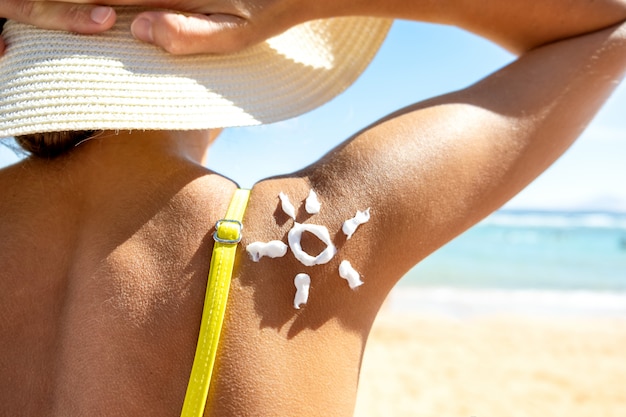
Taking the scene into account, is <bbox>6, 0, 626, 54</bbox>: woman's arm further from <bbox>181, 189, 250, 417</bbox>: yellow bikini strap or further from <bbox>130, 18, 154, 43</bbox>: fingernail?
<bbox>181, 189, 250, 417</bbox>: yellow bikini strap

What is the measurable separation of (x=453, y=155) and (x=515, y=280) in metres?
13.0

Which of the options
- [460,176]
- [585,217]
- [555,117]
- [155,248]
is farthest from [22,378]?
[585,217]

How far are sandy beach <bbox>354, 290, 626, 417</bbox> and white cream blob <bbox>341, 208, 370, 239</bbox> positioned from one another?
14.1 feet

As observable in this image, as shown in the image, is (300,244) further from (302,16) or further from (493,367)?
(493,367)

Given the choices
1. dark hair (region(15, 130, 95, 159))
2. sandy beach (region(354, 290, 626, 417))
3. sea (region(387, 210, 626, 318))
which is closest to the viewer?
dark hair (region(15, 130, 95, 159))

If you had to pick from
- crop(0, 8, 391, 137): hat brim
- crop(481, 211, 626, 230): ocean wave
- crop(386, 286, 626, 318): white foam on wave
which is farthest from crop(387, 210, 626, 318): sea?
crop(0, 8, 391, 137): hat brim

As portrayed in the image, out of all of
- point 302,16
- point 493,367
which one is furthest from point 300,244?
point 493,367

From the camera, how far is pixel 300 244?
927mm

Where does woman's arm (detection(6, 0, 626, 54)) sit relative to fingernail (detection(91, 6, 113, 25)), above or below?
above

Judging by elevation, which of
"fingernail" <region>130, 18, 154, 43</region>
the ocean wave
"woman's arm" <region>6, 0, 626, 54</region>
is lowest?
"fingernail" <region>130, 18, 154, 43</region>

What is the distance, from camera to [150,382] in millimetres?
897

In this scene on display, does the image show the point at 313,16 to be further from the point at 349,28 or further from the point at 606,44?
the point at 606,44

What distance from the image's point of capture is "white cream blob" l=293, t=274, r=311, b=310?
3.01ft

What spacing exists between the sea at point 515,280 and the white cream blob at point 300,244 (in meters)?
8.79
